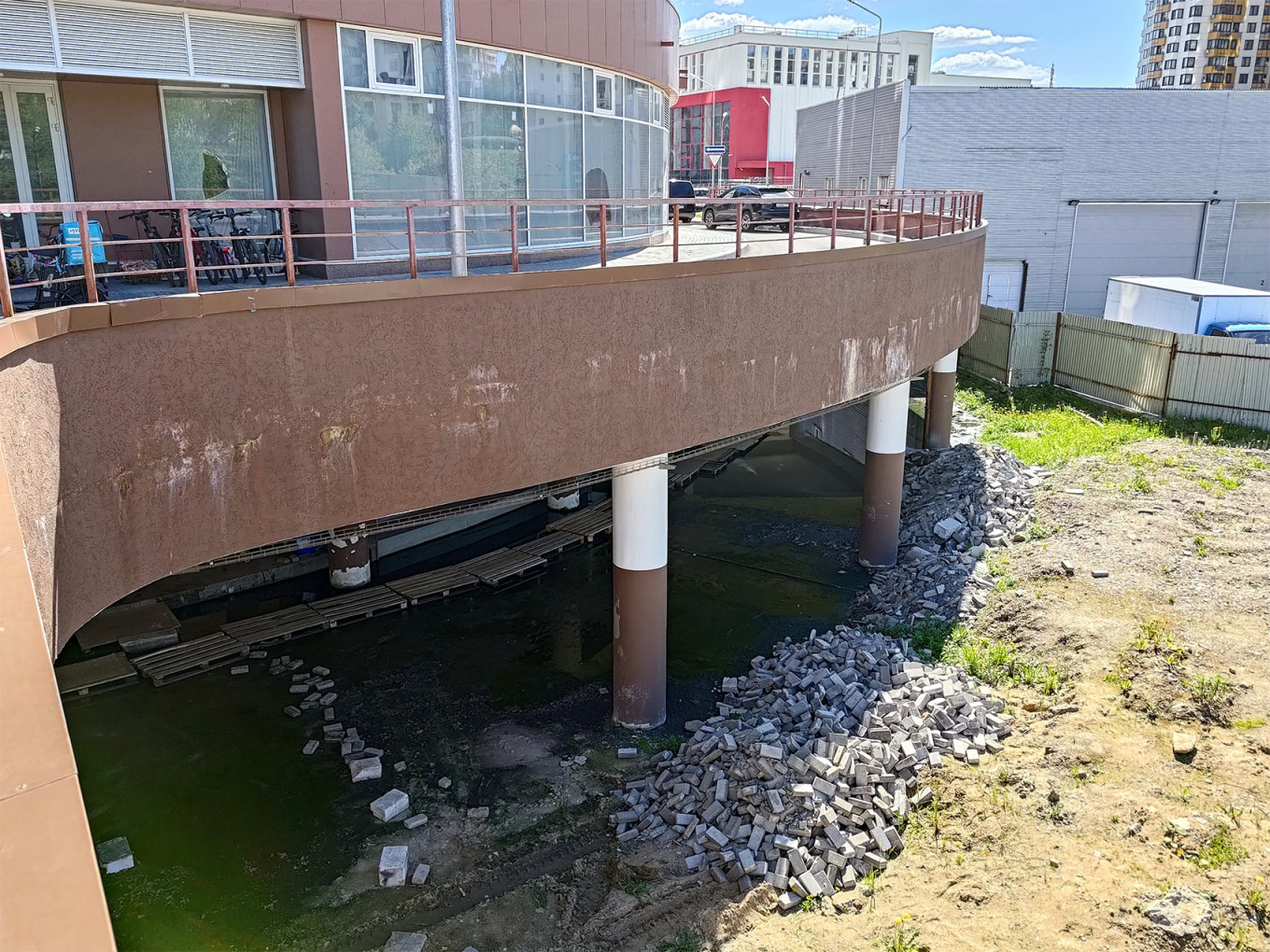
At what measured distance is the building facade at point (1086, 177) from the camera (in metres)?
32.7

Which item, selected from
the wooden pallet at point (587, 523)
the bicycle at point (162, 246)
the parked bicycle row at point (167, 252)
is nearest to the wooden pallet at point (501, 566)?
the wooden pallet at point (587, 523)

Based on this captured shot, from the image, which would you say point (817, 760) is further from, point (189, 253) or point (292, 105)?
point (292, 105)

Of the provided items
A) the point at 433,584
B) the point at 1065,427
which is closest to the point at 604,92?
the point at 433,584

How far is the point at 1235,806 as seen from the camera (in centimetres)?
975

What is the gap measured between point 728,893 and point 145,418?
725 cm

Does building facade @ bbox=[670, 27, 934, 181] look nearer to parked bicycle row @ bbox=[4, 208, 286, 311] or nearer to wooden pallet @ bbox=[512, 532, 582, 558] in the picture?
wooden pallet @ bbox=[512, 532, 582, 558]

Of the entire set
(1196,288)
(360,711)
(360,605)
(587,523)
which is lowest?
(360,711)

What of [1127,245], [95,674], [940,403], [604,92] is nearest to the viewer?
[95,674]

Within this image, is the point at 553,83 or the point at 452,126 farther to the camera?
the point at 553,83

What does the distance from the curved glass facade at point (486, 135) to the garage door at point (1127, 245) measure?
24888 mm

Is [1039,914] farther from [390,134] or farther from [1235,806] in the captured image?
[390,134]

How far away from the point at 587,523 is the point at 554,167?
8887mm

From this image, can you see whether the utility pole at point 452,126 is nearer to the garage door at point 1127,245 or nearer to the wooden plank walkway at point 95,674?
the wooden plank walkway at point 95,674

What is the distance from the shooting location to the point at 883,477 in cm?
1800
